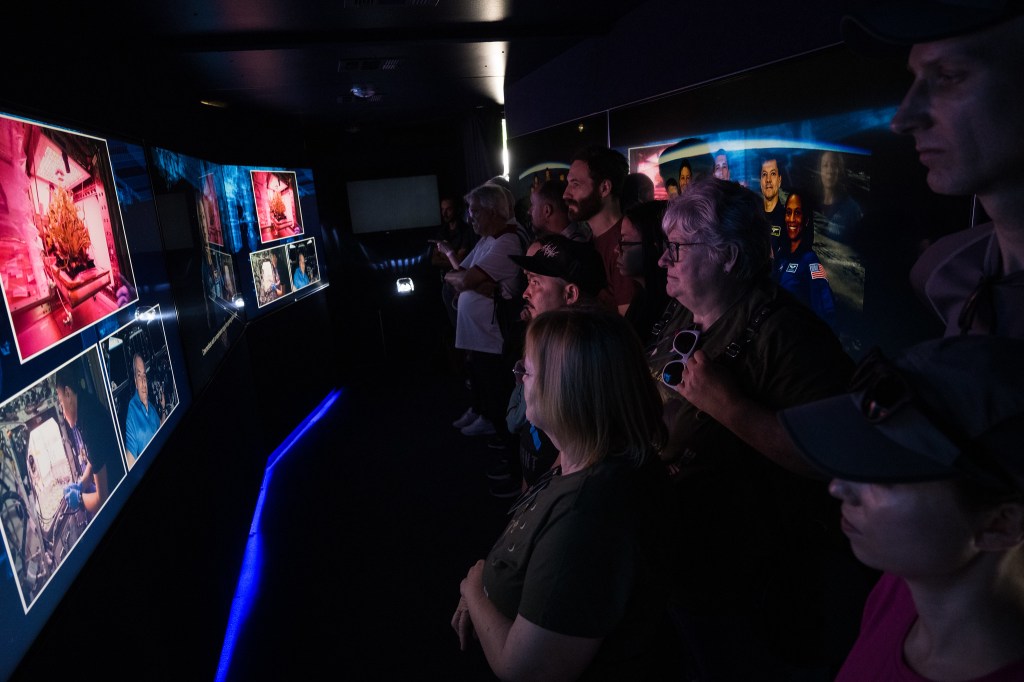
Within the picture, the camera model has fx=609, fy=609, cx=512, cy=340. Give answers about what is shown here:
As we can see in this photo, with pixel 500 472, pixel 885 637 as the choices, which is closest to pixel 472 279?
pixel 500 472

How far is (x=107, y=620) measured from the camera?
154 cm

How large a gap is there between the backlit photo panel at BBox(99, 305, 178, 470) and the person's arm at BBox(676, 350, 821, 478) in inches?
64.1

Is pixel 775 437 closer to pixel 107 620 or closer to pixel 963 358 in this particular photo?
pixel 963 358

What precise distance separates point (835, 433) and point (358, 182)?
732 centimetres

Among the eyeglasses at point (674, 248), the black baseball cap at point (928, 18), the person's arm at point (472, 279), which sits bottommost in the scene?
the person's arm at point (472, 279)

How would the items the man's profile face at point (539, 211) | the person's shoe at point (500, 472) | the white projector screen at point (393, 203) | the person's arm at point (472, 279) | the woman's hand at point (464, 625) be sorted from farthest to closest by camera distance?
the white projector screen at point (393, 203), the person's shoe at point (500, 472), the person's arm at point (472, 279), the man's profile face at point (539, 211), the woman's hand at point (464, 625)

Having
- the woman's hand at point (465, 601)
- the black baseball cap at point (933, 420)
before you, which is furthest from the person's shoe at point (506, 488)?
the black baseball cap at point (933, 420)

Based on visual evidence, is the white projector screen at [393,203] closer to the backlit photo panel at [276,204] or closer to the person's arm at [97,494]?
the backlit photo panel at [276,204]

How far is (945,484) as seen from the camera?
2.26 ft

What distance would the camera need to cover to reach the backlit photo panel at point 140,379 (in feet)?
5.91

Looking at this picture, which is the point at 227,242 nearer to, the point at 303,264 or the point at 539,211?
the point at 303,264

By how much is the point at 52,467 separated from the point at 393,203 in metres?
6.55

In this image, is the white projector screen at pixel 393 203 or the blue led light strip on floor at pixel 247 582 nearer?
the blue led light strip on floor at pixel 247 582

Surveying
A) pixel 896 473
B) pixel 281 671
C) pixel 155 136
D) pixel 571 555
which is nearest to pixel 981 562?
pixel 896 473
